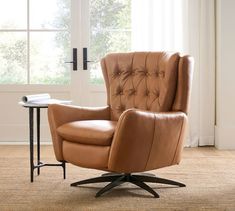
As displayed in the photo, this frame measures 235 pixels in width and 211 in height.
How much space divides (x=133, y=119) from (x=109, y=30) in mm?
2605

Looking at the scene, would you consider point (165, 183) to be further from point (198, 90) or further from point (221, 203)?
point (198, 90)

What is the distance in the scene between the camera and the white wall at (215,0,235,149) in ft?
16.0

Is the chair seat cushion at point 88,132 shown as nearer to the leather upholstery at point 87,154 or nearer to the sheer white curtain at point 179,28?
the leather upholstery at point 87,154

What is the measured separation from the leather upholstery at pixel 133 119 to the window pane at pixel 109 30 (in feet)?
4.99

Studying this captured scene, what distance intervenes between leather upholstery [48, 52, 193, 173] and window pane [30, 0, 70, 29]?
1687mm

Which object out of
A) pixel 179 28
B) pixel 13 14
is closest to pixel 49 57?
pixel 13 14

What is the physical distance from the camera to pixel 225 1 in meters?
4.86

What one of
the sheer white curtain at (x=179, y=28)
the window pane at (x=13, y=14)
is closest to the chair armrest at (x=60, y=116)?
the sheer white curtain at (x=179, y=28)

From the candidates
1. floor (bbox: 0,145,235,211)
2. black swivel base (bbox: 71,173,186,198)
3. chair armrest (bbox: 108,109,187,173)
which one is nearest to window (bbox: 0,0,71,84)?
floor (bbox: 0,145,235,211)

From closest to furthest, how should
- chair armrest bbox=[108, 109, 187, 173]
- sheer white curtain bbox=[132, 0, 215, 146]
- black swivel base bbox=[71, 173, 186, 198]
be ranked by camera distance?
chair armrest bbox=[108, 109, 187, 173] → black swivel base bbox=[71, 173, 186, 198] → sheer white curtain bbox=[132, 0, 215, 146]

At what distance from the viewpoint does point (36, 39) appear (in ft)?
17.4

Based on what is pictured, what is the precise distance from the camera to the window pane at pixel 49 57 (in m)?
5.30

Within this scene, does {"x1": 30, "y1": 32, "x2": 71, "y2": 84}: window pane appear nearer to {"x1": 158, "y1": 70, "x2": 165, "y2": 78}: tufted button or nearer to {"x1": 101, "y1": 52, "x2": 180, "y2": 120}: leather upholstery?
{"x1": 101, "y1": 52, "x2": 180, "y2": 120}: leather upholstery

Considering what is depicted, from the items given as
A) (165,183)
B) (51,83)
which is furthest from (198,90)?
(165,183)
